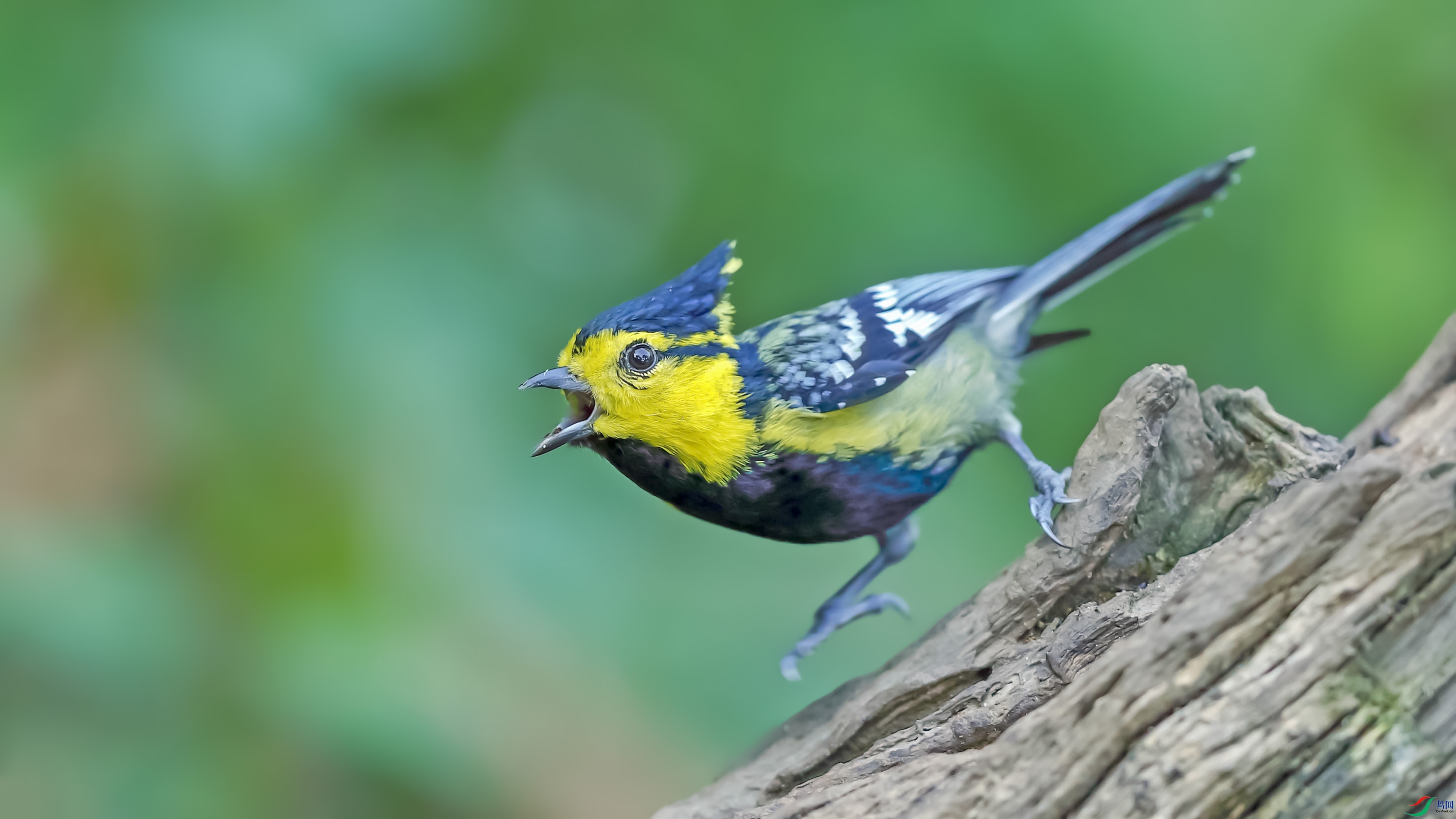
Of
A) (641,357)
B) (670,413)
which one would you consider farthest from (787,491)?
(641,357)

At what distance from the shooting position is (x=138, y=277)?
349 centimetres

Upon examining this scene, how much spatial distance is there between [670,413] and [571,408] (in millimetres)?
230

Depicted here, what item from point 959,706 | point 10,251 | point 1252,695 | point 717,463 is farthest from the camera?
point 10,251

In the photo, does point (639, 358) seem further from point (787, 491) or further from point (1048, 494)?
point (1048, 494)

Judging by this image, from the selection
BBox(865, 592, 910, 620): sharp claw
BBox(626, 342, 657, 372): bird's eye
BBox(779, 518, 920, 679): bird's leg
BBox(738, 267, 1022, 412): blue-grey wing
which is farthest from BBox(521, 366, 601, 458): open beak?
BBox(865, 592, 910, 620): sharp claw

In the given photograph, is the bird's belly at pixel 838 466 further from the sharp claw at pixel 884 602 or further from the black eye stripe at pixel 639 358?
the sharp claw at pixel 884 602

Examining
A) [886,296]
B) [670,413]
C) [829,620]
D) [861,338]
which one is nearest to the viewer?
[670,413]

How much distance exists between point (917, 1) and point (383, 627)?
2675 millimetres

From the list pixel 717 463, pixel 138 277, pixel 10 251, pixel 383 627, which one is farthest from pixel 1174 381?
pixel 10 251

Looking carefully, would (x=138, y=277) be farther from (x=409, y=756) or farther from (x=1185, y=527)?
(x=1185, y=527)

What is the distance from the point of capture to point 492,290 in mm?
3432

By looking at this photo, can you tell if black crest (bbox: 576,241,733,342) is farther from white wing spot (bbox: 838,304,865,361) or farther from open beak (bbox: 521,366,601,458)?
white wing spot (bbox: 838,304,865,361)

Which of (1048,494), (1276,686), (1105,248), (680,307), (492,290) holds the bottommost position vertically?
(1276,686)

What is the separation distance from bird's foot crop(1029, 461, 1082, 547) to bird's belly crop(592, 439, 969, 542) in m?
0.26
